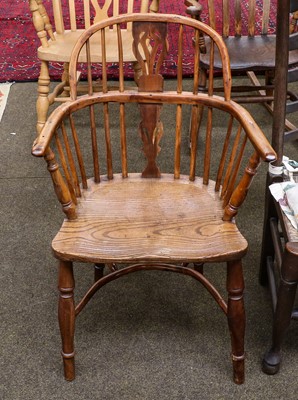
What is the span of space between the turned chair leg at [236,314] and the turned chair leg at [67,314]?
0.42 m

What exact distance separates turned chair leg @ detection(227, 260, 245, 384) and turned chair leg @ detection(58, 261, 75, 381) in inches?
16.6

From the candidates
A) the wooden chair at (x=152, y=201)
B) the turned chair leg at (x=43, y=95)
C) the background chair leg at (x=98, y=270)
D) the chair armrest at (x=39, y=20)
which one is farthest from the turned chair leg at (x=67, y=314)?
the chair armrest at (x=39, y=20)

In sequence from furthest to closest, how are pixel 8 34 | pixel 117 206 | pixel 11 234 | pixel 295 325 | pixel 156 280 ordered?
pixel 8 34 → pixel 11 234 → pixel 156 280 → pixel 295 325 → pixel 117 206

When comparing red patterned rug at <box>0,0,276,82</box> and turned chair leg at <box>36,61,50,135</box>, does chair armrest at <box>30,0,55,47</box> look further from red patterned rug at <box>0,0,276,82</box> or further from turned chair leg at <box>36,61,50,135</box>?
red patterned rug at <box>0,0,276,82</box>

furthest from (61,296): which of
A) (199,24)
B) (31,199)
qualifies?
(31,199)

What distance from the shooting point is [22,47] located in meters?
4.16

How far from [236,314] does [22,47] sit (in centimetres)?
321

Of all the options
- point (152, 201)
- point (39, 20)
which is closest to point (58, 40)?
point (39, 20)

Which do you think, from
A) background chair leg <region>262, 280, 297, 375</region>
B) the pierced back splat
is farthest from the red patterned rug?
background chair leg <region>262, 280, 297, 375</region>

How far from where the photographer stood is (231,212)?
1.53m

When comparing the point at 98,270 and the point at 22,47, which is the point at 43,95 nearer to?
the point at 98,270

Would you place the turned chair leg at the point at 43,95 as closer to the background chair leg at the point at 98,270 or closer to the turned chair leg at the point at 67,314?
the background chair leg at the point at 98,270

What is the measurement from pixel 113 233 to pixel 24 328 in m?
0.55

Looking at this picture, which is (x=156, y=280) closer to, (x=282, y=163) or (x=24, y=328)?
(x=24, y=328)
